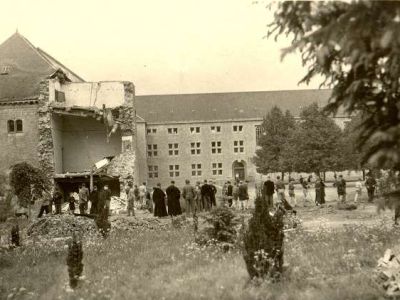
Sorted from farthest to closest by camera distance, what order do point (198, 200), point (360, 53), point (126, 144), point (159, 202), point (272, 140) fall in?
point (272, 140) → point (126, 144) → point (198, 200) → point (159, 202) → point (360, 53)

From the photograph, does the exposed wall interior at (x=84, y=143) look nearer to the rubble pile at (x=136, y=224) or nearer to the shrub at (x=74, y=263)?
the rubble pile at (x=136, y=224)

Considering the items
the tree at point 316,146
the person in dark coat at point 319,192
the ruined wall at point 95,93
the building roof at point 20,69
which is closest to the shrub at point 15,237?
the person in dark coat at point 319,192

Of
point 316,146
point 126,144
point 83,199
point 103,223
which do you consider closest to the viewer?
point 103,223

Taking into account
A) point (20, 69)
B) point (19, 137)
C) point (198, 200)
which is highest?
point (20, 69)

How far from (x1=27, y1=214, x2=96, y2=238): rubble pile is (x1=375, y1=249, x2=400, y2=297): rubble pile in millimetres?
10493

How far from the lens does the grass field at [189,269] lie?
332 inches

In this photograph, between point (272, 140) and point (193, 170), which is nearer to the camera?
point (272, 140)

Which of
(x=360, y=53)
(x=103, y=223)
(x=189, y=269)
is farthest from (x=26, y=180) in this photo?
(x=360, y=53)

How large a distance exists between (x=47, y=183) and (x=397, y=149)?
77.1ft

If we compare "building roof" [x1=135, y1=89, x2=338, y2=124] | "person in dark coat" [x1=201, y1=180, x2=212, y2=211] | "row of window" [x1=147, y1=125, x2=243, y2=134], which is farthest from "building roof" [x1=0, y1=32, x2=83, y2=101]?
"building roof" [x1=135, y1=89, x2=338, y2=124]

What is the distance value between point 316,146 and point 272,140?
10.3 metres

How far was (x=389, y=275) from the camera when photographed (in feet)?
26.2

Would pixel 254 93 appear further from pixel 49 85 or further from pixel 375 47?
pixel 375 47

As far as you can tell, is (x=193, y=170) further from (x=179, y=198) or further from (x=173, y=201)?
(x=173, y=201)
